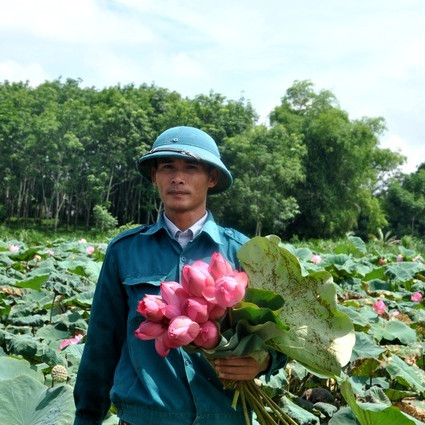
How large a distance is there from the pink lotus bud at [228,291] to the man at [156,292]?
41cm

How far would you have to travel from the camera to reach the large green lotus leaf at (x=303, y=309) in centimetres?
165

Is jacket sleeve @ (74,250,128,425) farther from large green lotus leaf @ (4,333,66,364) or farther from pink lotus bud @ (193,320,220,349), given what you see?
large green lotus leaf @ (4,333,66,364)

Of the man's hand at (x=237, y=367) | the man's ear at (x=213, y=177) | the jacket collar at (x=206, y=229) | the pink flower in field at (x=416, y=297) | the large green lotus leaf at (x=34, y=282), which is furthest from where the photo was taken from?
the pink flower in field at (x=416, y=297)

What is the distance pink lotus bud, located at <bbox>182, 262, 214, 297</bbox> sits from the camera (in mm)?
1491

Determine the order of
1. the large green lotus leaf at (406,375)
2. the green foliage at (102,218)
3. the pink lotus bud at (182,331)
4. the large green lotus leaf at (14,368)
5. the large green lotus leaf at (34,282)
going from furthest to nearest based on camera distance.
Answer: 1. the green foliage at (102,218)
2. the large green lotus leaf at (34,282)
3. the large green lotus leaf at (406,375)
4. the large green lotus leaf at (14,368)
5. the pink lotus bud at (182,331)

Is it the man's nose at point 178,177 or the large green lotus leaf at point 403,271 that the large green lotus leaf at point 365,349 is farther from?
the large green lotus leaf at point 403,271

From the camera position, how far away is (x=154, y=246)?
2031 mm

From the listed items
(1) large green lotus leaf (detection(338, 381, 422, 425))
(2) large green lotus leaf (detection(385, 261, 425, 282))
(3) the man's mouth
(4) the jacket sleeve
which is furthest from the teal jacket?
(2) large green lotus leaf (detection(385, 261, 425, 282))

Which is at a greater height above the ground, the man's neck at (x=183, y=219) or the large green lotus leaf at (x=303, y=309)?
the man's neck at (x=183, y=219)

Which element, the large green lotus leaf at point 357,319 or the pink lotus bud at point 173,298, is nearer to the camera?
the pink lotus bud at point 173,298

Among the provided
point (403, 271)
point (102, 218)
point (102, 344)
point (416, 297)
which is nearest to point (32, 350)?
point (102, 344)

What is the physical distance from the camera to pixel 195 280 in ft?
4.89

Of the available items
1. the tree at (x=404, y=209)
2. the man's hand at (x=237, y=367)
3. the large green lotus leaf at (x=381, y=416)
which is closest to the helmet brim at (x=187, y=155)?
the man's hand at (x=237, y=367)

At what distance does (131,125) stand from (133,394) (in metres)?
37.9
